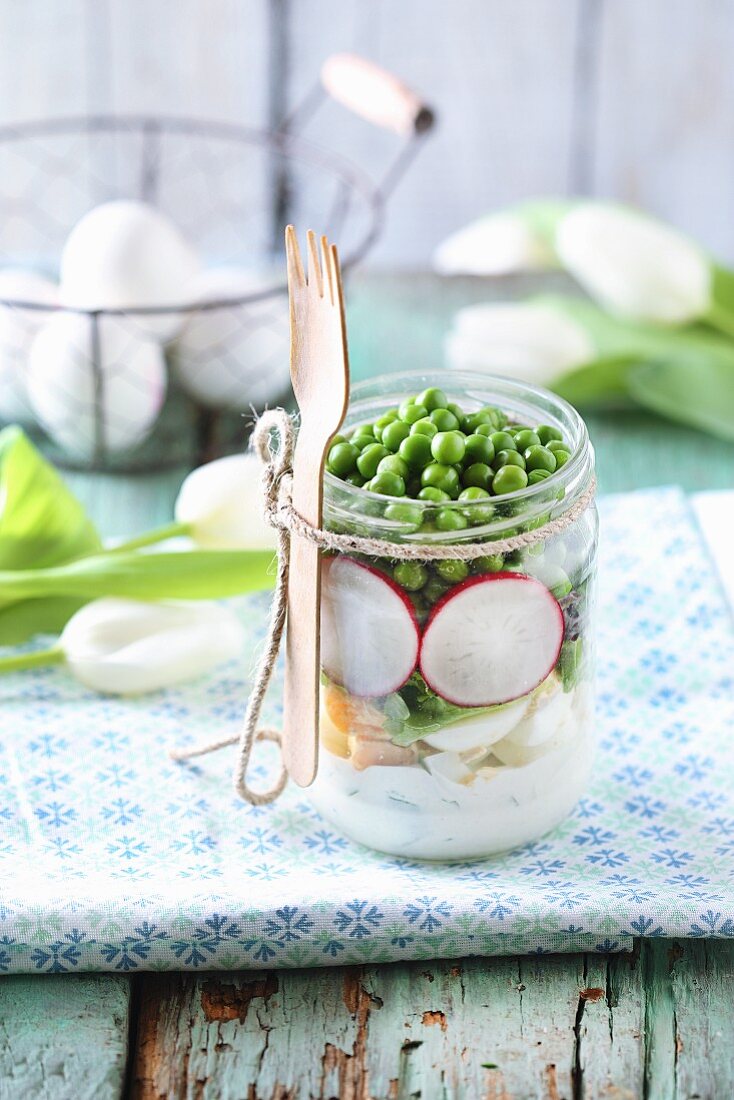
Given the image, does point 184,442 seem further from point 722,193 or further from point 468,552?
point 722,193

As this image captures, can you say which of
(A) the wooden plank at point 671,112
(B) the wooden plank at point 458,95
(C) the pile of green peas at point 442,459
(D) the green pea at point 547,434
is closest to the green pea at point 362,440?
(C) the pile of green peas at point 442,459

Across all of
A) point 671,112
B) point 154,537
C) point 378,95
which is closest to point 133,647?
point 154,537

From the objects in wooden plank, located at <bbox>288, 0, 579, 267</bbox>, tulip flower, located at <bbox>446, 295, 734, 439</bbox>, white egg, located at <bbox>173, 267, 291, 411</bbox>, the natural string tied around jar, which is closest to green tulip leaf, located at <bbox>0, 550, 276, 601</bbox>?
the natural string tied around jar

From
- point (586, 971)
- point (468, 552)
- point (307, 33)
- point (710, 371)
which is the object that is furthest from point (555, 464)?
point (307, 33)

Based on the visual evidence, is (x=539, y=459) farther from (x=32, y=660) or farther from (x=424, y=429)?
(x=32, y=660)

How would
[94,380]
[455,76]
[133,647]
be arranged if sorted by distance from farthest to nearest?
1. [455,76]
2. [94,380]
3. [133,647]

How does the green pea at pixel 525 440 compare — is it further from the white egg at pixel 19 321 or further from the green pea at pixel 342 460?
the white egg at pixel 19 321
